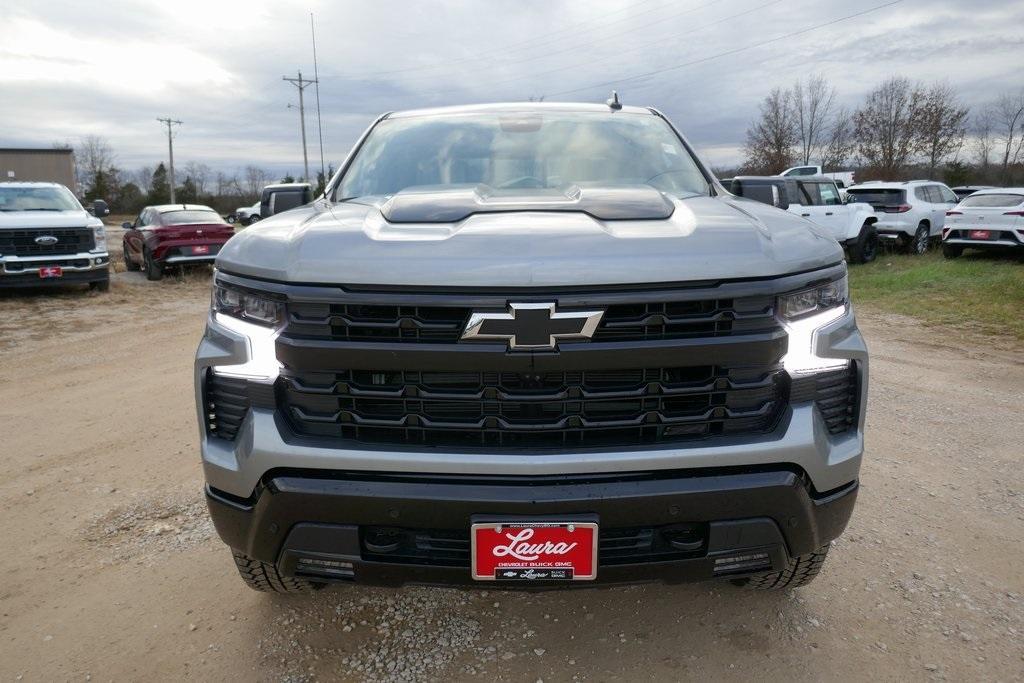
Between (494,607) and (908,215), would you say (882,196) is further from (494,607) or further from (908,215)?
(494,607)

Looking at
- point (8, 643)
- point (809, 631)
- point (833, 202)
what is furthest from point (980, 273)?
point (8, 643)

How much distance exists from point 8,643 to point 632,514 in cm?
235

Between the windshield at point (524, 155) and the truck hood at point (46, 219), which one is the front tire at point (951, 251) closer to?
the windshield at point (524, 155)

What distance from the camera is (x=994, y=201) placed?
45.9 ft

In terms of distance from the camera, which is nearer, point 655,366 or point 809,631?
point 655,366

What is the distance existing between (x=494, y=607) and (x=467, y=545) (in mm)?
918

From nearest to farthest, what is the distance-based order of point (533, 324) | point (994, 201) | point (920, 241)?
point (533, 324)
point (994, 201)
point (920, 241)

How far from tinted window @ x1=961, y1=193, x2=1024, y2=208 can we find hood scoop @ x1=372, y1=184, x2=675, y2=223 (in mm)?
14626

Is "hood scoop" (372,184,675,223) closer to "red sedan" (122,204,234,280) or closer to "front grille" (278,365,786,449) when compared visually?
"front grille" (278,365,786,449)

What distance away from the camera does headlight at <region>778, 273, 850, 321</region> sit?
1.98 m

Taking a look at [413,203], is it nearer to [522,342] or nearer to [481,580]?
[522,342]

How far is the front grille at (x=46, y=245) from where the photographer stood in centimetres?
1089

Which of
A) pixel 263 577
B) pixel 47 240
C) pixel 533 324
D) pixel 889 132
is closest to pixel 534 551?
pixel 533 324

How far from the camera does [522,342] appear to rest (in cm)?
187
